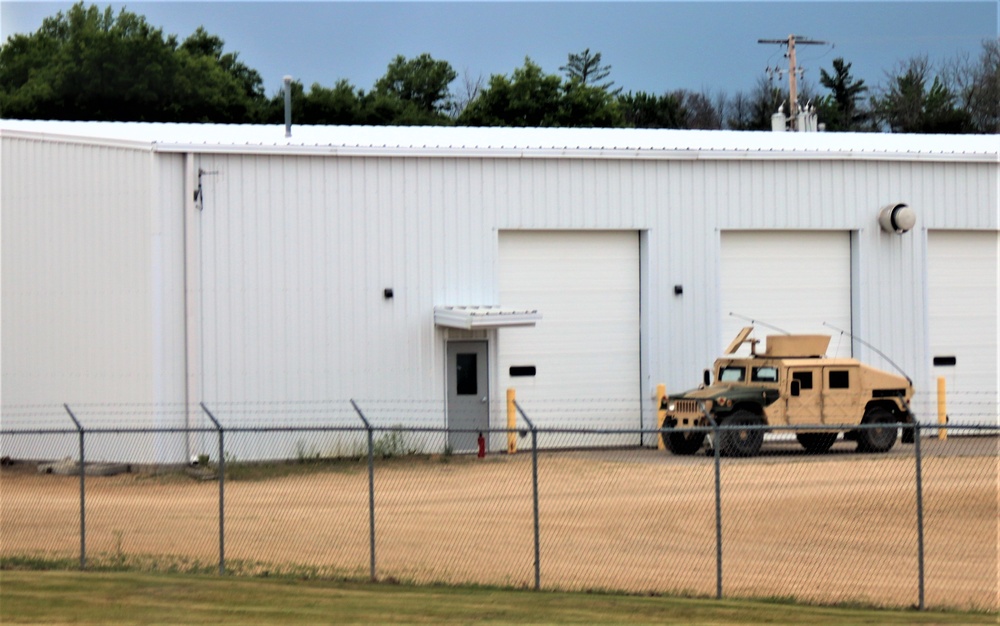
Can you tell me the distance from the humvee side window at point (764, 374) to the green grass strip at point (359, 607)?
1272 centimetres

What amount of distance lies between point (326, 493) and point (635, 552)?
6070mm

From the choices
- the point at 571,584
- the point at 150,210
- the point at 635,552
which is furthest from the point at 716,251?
the point at 571,584

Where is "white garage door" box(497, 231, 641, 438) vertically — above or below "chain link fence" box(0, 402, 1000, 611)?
above

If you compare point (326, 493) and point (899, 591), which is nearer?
point (899, 591)

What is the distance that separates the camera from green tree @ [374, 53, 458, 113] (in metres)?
72.1

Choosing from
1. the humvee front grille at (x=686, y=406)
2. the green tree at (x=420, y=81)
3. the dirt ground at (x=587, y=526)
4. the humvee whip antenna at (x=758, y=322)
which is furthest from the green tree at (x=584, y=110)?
the dirt ground at (x=587, y=526)

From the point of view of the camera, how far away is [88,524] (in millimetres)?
18844

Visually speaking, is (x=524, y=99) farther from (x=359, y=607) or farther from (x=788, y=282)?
(x=359, y=607)

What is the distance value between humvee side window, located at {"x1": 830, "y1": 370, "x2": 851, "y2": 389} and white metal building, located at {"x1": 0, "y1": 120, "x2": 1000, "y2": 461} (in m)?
3.49

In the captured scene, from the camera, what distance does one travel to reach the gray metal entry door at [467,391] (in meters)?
27.3

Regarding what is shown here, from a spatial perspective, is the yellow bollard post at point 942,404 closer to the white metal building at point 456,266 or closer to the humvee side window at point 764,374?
the white metal building at point 456,266

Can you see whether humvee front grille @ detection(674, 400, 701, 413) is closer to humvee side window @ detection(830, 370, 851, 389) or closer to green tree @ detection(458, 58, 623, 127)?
humvee side window @ detection(830, 370, 851, 389)

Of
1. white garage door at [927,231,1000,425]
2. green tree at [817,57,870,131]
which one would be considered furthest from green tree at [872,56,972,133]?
white garage door at [927,231,1000,425]

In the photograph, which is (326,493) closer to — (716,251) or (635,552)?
(635,552)
